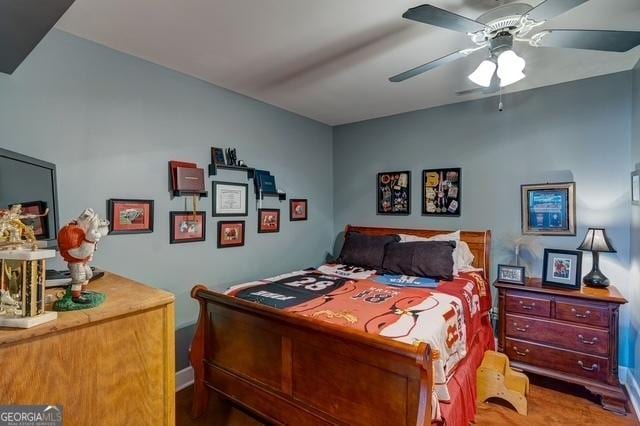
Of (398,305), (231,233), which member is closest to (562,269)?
(398,305)

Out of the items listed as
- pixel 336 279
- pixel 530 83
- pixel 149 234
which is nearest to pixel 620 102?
pixel 530 83

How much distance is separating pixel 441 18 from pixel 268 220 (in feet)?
8.10

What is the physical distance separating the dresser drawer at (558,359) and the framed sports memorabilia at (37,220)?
330 cm

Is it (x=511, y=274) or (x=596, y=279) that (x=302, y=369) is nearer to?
(x=511, y=274)

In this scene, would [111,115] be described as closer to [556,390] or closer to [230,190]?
[230,190]

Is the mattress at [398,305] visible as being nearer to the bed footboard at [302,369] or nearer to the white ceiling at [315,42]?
the bed footboard at [302,369]

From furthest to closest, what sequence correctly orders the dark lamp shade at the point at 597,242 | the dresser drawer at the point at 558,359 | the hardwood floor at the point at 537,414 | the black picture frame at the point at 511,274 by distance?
the black picture frame at the point at 511,274 → the dark lamp shade at the point at 597,242 → the dresser drawer at the point at 558,359 → the hardwood floor at the point at 537,414

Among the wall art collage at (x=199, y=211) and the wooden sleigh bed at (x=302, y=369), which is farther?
the wall art collage at (x=199, y=211)

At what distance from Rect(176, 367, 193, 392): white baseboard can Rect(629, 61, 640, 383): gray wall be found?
3404 millimetres

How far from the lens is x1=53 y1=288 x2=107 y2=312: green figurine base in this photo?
Answer: 839 millimetres

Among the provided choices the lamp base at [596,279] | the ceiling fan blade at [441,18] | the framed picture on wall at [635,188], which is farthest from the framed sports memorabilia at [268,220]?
the framed picture on wall at [635,188]

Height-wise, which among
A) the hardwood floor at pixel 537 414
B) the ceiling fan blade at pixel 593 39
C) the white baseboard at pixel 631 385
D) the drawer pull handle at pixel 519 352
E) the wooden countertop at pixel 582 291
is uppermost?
the ceiling fan blade at pixel 593 39

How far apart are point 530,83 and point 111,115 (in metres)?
3.49

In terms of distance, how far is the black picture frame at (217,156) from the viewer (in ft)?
9.37
